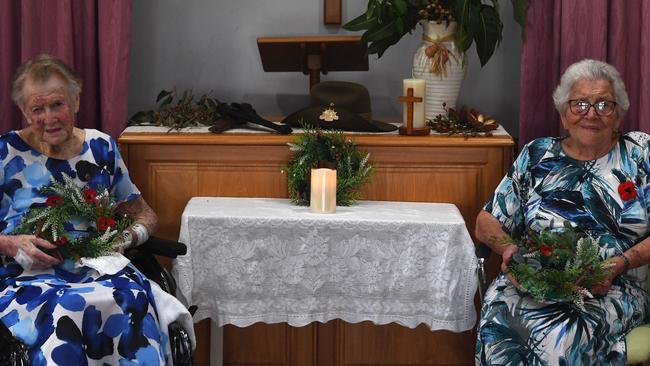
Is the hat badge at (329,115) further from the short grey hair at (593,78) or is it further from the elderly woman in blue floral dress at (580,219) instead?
the short grey hair at (593,78)

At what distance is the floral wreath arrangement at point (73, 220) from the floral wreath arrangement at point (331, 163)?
705mm

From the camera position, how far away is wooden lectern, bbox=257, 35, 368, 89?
4051 mm

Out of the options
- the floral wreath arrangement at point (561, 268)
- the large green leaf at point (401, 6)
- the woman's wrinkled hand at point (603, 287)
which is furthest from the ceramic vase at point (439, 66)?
the woman's wrinkled hand at point (603, 287)

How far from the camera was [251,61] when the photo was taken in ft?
14.6

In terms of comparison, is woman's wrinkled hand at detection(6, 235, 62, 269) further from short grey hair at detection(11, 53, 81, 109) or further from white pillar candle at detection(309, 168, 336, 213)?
white pillar candle at detection(309, 168, 336, 213)

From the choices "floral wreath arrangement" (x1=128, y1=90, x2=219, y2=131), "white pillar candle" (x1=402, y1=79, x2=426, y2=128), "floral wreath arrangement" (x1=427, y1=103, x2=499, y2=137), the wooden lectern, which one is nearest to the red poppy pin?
"floral wreath arrangement" (x1=427, y1=103, x2=499, y2=137)

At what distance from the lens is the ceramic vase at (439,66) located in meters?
3.89

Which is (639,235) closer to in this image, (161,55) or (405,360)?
(405,360)

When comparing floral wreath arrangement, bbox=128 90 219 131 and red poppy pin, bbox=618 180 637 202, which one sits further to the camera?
floral wreath arrangement, bbox=128 90 219 131

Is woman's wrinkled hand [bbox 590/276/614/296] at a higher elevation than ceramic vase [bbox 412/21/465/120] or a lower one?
lower

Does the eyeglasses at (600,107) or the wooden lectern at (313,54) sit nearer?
the eyeglasses at (600,107)

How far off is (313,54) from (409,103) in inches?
22.3

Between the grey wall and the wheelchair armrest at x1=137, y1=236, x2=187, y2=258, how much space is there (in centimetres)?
124

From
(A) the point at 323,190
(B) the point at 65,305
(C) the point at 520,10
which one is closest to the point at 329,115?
(A) the point at 323,190
